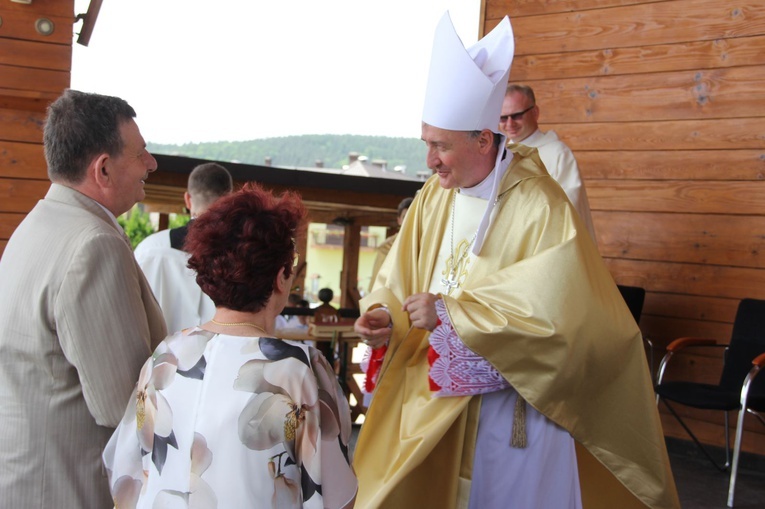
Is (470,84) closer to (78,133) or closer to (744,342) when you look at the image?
(78,133)

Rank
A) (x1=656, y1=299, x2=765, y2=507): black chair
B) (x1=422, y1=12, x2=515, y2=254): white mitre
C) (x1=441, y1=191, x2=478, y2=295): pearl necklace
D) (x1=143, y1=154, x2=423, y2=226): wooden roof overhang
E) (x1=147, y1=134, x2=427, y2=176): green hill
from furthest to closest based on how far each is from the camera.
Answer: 1. (x1=147, y1=134, x2=427, y2=176): green hill
2. (x1=143, y1=154, x2=423, y2=226): wooden roof overhang
3. (x1=656, y1=299, x2=765, y2=507): black chair
4. (x1=441, y1=191, x2=478, y2=295): pearl necklace
5. (x1=422, y1=12, x2=515, y2=254): white mitre

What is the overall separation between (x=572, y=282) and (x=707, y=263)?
296 cm

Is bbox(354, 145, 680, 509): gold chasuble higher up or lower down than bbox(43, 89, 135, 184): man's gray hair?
lower down

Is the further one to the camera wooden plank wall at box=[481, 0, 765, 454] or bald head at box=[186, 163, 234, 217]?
wooden plank wall at box=[481, 0, 765, 454]

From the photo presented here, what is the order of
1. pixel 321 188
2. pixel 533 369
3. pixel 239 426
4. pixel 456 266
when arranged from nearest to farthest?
pixel 239 426 < pixel 533 369 < pixel 456 266 < pixel 321 188

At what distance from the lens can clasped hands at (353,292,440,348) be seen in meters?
2.27

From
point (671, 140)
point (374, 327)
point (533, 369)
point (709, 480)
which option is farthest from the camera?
point (671, 140)

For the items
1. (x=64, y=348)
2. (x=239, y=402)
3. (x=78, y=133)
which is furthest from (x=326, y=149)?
(x=239, y=402)

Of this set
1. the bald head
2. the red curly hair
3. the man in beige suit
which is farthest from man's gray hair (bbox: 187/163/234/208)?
the red curly hair

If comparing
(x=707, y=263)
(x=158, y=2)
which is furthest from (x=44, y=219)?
(x=158, y=2)

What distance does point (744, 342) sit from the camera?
4477 mm

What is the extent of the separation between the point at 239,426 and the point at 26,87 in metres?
3.72

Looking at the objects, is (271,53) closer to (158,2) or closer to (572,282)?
(158,2)

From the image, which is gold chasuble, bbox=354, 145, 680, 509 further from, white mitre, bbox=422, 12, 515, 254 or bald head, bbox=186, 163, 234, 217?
bald head, bbox=186, 163, 234, 217
